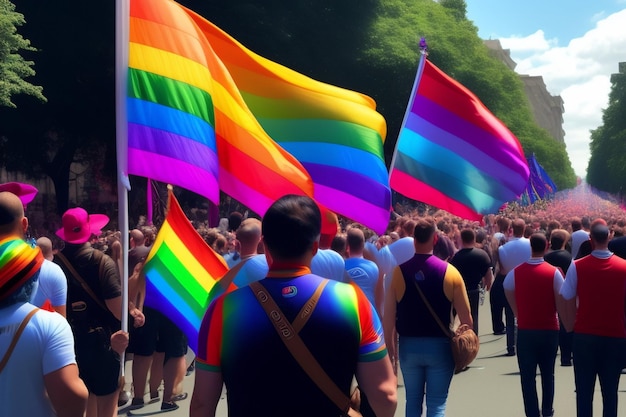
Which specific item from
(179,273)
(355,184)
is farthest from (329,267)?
(355,184)

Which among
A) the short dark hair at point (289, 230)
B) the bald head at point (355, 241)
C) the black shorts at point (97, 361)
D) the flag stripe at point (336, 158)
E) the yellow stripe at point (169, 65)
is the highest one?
the yellow stripe at point (169, 65)

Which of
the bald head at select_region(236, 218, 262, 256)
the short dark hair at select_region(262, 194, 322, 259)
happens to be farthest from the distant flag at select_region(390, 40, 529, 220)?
the short dark hair at select_region(262, 194, 322, 259)

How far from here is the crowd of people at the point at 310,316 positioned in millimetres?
3082

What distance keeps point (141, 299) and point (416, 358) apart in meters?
2.41

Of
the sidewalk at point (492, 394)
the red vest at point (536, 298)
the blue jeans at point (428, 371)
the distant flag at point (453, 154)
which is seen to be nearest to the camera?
the blue jeans at point (428, 371)

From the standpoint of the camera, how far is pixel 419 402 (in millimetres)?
6492

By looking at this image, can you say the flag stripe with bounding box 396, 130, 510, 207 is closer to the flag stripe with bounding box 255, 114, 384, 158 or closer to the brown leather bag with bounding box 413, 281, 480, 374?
the flag stripe with bounding box 255, 114, 384, 158

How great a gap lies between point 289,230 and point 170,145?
12.2ft

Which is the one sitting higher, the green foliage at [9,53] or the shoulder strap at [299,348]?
the green foliage at [9,53]

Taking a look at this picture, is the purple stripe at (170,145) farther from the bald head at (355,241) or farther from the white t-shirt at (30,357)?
the white t-shirt at (30,357)

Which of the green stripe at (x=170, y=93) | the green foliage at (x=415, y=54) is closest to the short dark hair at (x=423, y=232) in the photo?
the green stripe at (x=170, y=93)

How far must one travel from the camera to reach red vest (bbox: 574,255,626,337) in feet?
22.3

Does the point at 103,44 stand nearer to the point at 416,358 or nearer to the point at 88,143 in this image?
the point at 88,143

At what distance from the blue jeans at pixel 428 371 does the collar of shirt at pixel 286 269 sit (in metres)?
3.38
